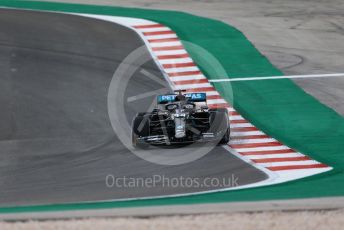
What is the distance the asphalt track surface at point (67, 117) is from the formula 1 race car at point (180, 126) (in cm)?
42

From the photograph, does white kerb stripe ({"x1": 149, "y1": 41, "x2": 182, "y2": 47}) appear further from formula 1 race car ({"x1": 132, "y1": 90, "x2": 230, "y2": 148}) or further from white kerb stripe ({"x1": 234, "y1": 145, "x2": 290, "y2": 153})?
white kerb stripe ({"x1": 234, "y1": 145, "x2": 290, "y2": 153})

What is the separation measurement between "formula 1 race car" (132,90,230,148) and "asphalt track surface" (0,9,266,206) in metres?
0.42

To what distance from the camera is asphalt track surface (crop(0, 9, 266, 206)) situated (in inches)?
677

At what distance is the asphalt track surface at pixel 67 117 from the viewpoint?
17.2 m

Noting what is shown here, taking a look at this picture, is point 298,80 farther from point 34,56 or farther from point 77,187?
point 77,187

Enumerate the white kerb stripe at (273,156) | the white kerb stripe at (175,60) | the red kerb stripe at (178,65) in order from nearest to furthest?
the white kerb stripe at (273,156) → the red kerb stripe at (178,65) → the white kerb stripe at (175,60)

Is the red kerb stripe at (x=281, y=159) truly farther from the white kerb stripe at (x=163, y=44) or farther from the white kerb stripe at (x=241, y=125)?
the white kerb stripe at (x=163, y=44)

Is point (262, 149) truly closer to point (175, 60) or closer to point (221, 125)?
point (221, 125)

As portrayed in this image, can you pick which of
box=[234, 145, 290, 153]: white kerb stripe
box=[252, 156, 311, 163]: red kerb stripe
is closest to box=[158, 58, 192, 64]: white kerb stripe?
box=[234, 145, 290, 153]: white kerb stripe

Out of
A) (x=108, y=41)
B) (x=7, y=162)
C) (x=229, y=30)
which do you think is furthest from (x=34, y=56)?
(x=7, y=162)

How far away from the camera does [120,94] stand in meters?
23.4

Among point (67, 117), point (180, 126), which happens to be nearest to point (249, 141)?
point (180, 126)

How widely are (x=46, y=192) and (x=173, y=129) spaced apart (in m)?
3.54

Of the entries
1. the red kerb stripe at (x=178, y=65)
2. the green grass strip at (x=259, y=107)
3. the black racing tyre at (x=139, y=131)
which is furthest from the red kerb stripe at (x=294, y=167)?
the red kerb stripe at (x=178, y=65)
